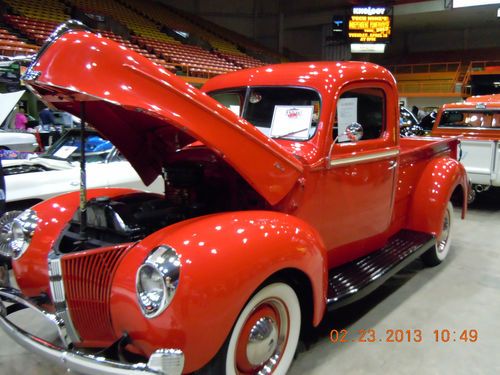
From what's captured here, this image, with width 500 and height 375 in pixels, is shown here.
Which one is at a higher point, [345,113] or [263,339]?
[345,113]

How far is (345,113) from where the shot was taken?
3080mm

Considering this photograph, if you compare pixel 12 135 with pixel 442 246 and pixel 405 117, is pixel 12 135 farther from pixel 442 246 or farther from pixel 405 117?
pixel 405 117

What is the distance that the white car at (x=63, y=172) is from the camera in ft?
14.0

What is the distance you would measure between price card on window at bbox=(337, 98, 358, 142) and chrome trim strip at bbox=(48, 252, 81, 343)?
1935 millimetres

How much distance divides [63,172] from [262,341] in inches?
129

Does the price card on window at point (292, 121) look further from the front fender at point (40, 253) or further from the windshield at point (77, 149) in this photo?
the windshield at point (77, 149)

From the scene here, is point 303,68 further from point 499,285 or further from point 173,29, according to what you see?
point 173,29

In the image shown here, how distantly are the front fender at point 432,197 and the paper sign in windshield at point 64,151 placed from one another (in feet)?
12.8

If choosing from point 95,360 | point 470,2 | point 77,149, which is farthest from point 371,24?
point 95,360

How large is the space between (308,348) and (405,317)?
0.96 meters

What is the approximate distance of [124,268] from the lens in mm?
2047

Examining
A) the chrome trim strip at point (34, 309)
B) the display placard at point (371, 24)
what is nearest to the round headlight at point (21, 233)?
the chrome trim strip at point (34, 309)

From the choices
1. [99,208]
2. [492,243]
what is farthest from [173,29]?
[99,208]

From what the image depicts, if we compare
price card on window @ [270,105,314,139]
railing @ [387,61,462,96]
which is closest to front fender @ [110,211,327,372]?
price card on window @ [270,105,314,139]
